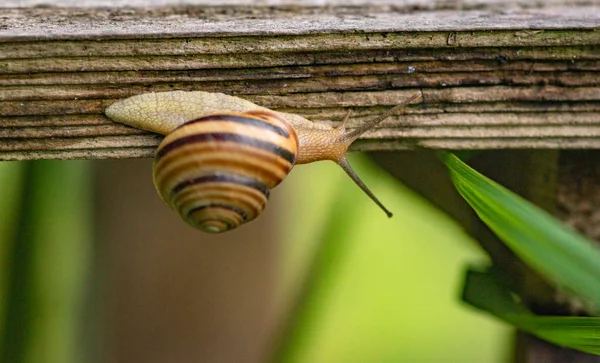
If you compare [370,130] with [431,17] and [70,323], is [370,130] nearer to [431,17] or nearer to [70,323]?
[431,17]

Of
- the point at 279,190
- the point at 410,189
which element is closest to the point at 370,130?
the point at 410,189

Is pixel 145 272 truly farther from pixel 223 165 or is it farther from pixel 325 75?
pixel 325 75

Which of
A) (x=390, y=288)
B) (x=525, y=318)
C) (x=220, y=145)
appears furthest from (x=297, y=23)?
(x=390, y=288)

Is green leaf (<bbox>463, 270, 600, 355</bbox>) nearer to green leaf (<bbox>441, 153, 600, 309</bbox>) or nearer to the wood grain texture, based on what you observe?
green leaf (<bbox>441, 153, 600, 309</bbox>)

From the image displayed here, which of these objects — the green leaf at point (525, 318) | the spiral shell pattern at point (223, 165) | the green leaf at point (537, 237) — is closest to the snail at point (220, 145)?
the spiral shell pattern at point (223, 165)

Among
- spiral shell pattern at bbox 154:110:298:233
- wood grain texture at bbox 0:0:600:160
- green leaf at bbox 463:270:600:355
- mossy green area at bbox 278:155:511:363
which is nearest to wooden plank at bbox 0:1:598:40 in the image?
wood grain texture at bbox 0:0:600:160

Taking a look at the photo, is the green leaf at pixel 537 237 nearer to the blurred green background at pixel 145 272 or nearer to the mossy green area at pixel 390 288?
the blurred green background at pixel 145 272
